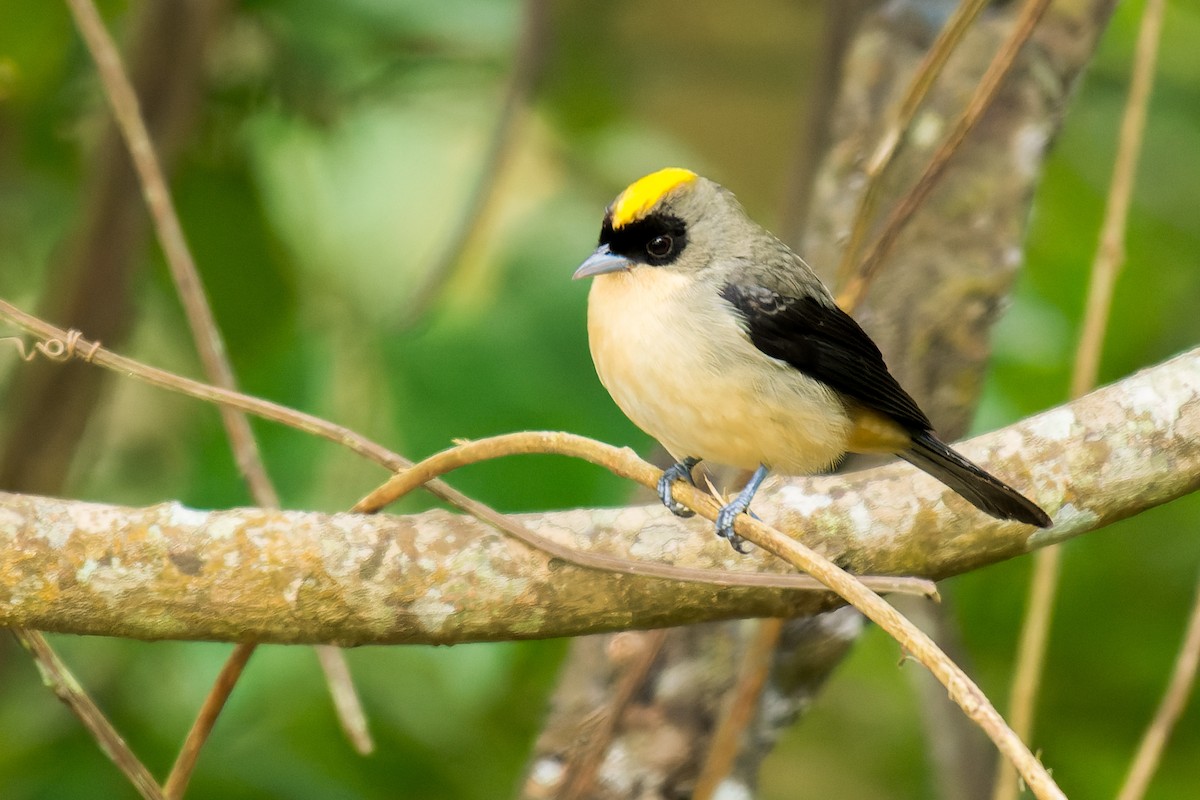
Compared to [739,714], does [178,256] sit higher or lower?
higher

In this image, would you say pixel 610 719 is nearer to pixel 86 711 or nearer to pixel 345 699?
pixel 345 699

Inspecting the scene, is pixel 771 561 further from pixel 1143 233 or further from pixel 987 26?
pixel 1143 233

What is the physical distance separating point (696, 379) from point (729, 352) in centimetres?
10

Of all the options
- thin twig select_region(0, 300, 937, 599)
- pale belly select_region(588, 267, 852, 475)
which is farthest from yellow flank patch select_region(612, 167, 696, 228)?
thin twig select_region(0, 300, 937, 599)

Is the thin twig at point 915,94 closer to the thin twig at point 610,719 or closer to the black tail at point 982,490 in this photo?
the black tail at point 982,490

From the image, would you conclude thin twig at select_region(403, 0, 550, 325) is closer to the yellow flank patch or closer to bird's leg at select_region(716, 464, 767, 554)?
the yellow flank patch

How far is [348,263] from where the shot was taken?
391 cm

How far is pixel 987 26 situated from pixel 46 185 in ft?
8.91

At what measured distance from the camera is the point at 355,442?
1874 mm

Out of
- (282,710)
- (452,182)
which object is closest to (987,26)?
(452,182)

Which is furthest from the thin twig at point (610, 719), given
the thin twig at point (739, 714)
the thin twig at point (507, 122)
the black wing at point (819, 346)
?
the thin twig at point (507, 122)

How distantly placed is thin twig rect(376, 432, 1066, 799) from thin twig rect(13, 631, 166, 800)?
0.54 m

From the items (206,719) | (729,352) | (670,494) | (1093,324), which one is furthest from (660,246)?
(206,719)

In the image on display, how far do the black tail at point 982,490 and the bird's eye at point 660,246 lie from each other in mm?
600
